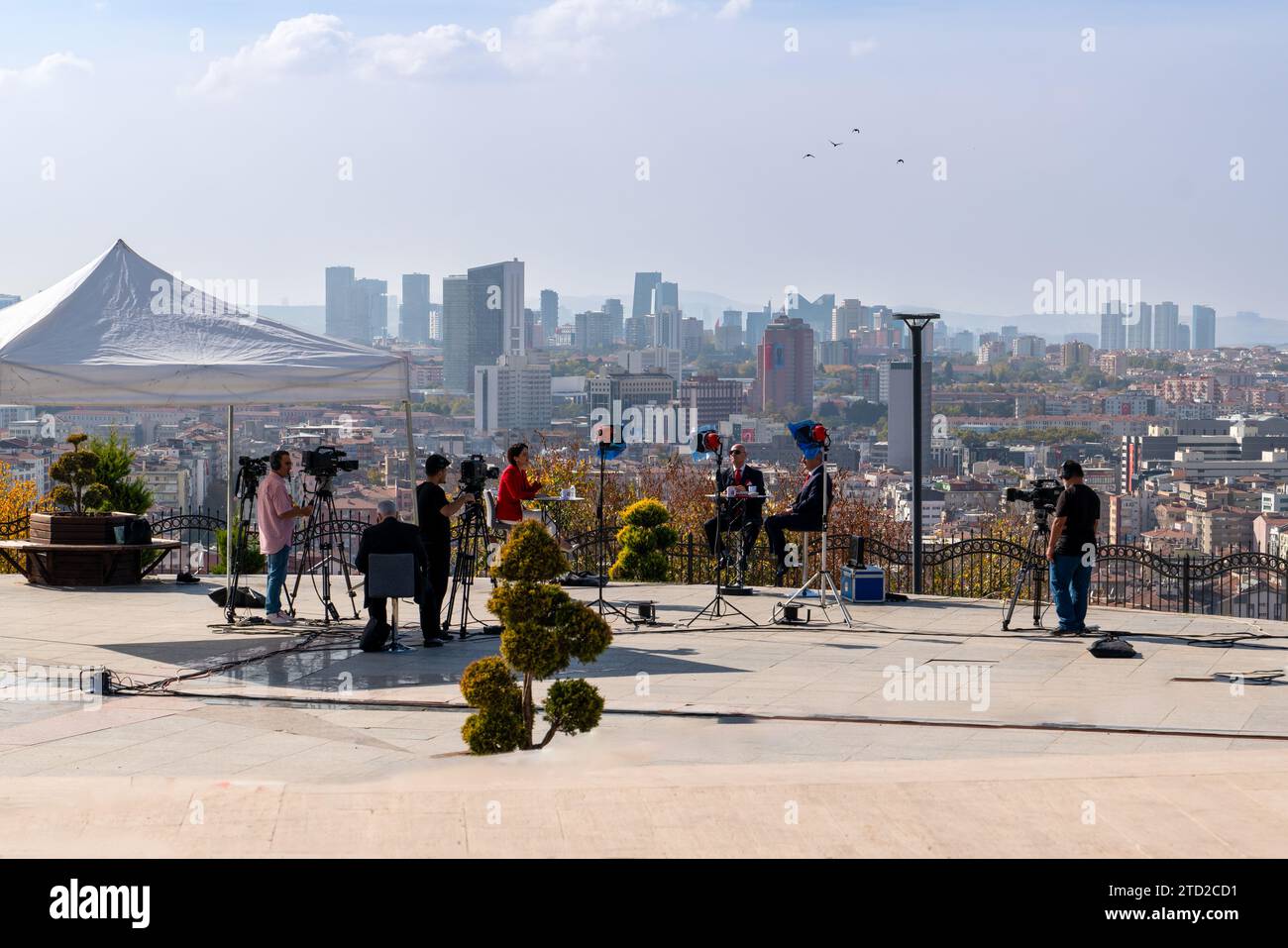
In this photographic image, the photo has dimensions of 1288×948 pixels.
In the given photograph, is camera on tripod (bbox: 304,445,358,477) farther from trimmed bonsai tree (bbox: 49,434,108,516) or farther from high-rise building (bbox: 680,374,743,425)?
high-rise building (bbox: 680,374,743,425)

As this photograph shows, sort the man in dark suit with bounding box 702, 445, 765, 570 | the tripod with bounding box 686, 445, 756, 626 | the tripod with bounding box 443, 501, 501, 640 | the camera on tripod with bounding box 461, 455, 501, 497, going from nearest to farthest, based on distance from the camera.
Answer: the camera on tripod with bounding box 461, 455, 501, 497, the tripod with bounding box 443, 501, 501, 640, the tripod with bounding box 686, 445, 756, 626, the man in dark suit with bounding box 702, 445, 765, 570

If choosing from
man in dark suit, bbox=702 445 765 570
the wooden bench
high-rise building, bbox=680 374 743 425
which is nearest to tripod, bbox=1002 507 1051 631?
man in dark suit, bbox=702 445 765 570

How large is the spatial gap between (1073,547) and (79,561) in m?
11.4

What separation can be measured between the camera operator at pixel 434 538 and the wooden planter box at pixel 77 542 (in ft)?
19.8

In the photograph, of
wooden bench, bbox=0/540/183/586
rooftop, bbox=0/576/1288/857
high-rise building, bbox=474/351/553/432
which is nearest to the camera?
rooftop, bbox=0/576/1288/857

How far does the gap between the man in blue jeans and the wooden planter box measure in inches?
424

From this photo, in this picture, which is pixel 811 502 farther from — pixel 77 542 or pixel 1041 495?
pixel 77 542

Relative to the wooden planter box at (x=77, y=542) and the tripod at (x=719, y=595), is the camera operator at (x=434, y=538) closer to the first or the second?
the tripod at (x=719, y=595)

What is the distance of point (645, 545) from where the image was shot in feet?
58.1

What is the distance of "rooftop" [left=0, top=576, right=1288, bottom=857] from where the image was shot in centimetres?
595

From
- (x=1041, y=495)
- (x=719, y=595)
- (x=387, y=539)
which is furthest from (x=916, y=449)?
(x=387, y=539)
